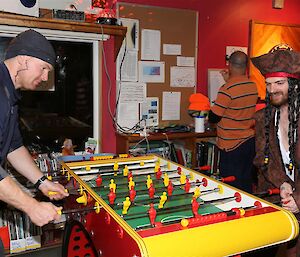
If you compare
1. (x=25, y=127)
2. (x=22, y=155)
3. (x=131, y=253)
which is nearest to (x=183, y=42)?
(x=25, y=127)

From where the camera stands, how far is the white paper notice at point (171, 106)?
3.75 m

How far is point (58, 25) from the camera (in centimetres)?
281

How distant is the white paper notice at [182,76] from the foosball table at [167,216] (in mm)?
1747

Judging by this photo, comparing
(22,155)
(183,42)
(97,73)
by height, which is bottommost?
(22,155)

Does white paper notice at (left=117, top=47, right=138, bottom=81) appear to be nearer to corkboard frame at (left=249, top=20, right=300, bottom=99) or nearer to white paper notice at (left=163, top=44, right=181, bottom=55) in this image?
white paper notice at (left=163, top=44, right=181, bottom=55)

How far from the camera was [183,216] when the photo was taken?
1.54 m

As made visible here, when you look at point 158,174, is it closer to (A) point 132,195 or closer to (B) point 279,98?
(A) point 132,195

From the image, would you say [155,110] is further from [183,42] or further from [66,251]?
[66,251]

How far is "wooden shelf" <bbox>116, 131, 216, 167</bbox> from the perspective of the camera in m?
3.32

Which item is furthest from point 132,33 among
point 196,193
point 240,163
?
point 196,193

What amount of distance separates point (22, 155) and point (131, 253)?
1080 mm

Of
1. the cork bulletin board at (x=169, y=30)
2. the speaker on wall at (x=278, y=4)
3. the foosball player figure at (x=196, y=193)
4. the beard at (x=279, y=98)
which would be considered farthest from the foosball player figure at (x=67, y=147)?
the speaker on wall at (x=278, y=4)

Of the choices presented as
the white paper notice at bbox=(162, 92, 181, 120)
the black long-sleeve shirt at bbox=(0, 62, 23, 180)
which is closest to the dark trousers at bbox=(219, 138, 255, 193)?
the white paper notice at bbox=(162, 92, 181, 120)

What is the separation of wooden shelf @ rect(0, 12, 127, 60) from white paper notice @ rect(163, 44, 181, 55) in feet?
2.08
